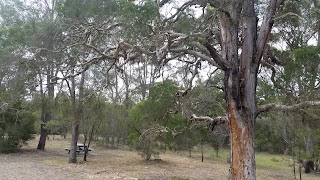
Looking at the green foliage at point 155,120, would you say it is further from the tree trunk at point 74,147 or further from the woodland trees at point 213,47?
the woodland trees at point 213,47

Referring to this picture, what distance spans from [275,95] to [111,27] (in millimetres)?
4780

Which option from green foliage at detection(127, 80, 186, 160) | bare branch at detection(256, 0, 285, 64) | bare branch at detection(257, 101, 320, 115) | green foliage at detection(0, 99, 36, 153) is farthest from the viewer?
green foliage at detection(0, 99, 36, 153)

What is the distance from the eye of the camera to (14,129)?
1761 centimetres

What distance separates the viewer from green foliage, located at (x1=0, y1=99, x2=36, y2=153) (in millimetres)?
17516

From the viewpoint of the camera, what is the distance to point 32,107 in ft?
56.1

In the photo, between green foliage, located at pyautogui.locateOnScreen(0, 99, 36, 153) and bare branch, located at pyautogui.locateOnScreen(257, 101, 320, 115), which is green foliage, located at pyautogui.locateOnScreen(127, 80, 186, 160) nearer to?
green foliage, located at pyautogui.locateOnScreen(0, 99, 36, 153)

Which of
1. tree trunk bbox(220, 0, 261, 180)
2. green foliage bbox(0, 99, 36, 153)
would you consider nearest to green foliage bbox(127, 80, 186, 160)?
green foliage bbox(0, 99, 36, 153)

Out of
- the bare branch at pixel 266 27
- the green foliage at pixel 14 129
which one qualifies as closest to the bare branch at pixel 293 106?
the bare branch at pixel 266 27

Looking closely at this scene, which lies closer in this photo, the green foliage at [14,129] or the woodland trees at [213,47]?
the woodland trees at [213,47]

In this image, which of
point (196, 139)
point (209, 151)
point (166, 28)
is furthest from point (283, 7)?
point (209, 151)

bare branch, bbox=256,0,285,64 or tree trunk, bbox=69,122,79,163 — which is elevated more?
bare branch, bbox=256,0,285,64

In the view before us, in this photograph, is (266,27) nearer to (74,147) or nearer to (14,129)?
(74,147)

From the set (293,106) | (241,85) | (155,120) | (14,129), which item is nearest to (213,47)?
(241,85)

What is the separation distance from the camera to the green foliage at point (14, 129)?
17.5 m
